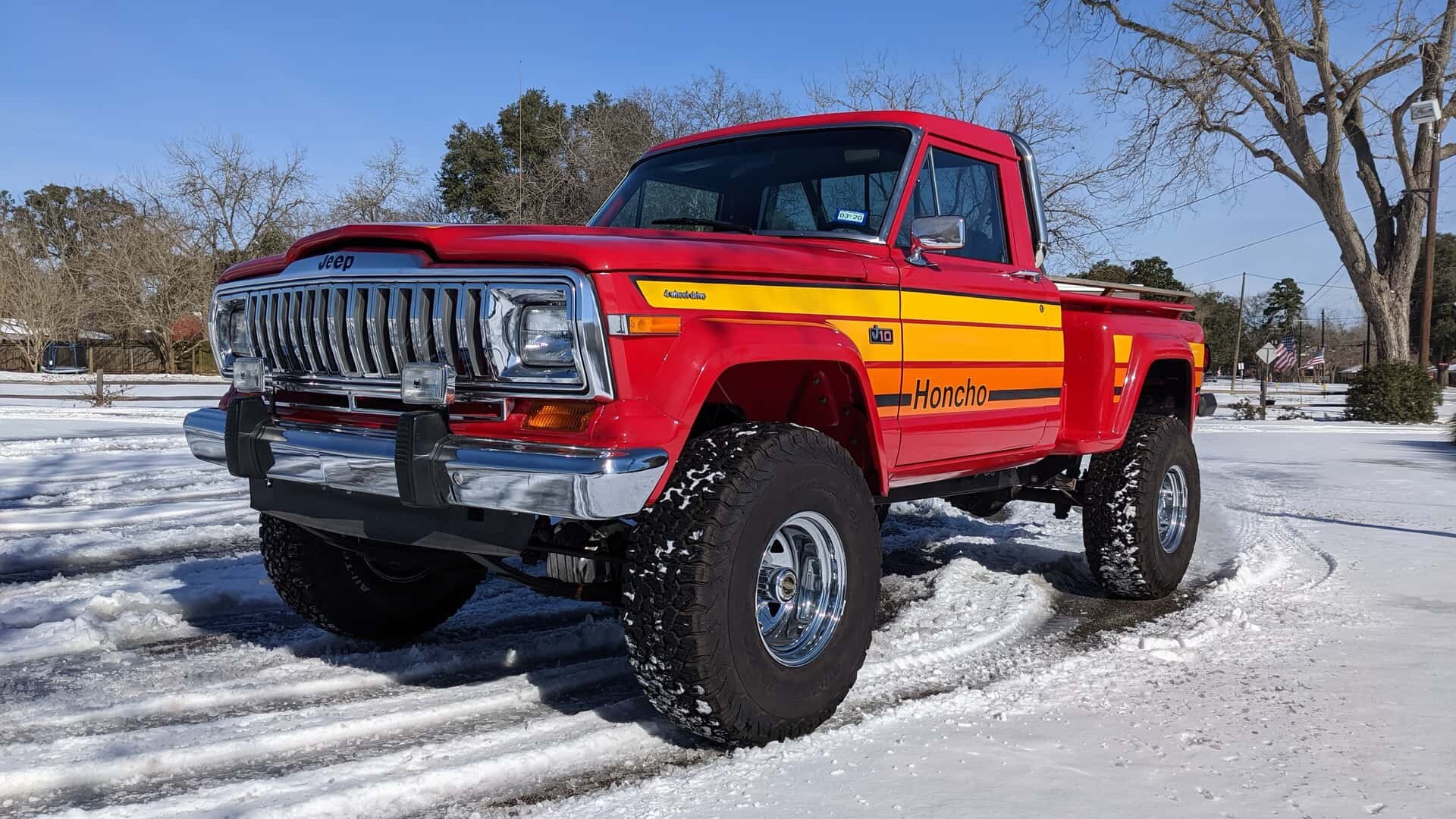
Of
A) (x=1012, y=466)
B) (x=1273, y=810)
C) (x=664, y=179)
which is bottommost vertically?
(x=1273, y=810)

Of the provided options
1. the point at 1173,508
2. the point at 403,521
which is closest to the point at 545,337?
the point at 403,521

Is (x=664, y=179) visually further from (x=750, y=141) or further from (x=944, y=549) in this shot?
(x=944, y=549)

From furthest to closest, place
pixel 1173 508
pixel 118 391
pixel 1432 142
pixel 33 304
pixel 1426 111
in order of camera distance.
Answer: pixel 33 304, pixel 118 391, pixel 1432 142, pixel 1426 111, pixel 1173 508

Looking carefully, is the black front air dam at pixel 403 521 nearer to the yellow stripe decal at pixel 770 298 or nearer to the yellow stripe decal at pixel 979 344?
the yellow stripe decal at pixel 770 298

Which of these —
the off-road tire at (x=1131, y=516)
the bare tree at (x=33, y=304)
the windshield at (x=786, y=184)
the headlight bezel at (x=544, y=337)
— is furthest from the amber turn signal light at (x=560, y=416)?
the bare tree at (x=33, y=304)

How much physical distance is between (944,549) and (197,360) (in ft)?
155

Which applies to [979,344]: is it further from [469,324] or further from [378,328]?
[378,328]

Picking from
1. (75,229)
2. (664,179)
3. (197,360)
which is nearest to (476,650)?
(664,179)

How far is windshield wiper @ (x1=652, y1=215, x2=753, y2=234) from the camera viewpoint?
4.36 m

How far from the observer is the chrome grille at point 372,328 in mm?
3119

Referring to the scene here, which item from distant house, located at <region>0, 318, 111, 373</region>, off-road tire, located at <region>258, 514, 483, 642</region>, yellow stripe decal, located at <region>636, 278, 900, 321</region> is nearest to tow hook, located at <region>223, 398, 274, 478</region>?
off-road tire, located at <region>258, 514, 483, 642</region>

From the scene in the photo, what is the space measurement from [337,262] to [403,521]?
0.86 m

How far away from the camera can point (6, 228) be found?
50.8 meters

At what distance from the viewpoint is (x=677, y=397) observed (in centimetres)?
309
